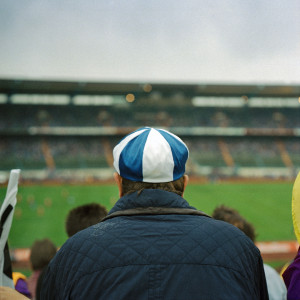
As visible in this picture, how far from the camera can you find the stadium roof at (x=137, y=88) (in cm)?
3522

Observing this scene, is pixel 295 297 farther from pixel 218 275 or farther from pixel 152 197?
pixel 152 197

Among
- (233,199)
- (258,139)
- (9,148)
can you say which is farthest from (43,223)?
(258,139)

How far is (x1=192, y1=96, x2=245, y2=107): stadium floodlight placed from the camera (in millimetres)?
41344

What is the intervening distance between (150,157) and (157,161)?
35mm

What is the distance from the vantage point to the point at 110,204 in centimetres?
1908

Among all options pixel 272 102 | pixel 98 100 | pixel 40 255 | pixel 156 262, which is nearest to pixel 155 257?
pixel 156 262

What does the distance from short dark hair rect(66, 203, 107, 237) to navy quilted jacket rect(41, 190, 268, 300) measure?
1953 millimetres

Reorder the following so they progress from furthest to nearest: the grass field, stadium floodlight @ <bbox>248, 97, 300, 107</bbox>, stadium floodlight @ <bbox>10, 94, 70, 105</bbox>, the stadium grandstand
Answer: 1. stadium floodlight @ <bbox>248, 97, 300, 107</bbox>
2. stadium floodlight @ <bbox>10, 94, 70, 105</bbox>
3. the stadium grandstand
4. the grass field

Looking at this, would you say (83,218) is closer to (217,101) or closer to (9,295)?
(9,295)

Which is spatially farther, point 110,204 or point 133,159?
point 110,204

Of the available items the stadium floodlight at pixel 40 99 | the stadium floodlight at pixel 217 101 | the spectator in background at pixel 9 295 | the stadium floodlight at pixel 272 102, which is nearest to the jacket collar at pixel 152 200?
the spectator in background at pixel 9 295

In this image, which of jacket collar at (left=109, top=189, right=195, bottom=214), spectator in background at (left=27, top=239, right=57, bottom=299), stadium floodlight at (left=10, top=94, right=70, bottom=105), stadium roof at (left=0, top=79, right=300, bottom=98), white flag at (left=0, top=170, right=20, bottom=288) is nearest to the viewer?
jacket collar at (left=109, top=189, right=195, bottom=214)

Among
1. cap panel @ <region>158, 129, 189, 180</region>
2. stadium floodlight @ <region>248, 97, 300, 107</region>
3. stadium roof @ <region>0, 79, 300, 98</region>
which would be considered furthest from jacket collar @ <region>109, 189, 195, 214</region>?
stadium floodlight @ <region>248, 97, 300, 107</region>

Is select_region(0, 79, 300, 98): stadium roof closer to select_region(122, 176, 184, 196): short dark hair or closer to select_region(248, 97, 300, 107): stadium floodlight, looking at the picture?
select_region(248, 97, 300, 107): stadium floodlight
